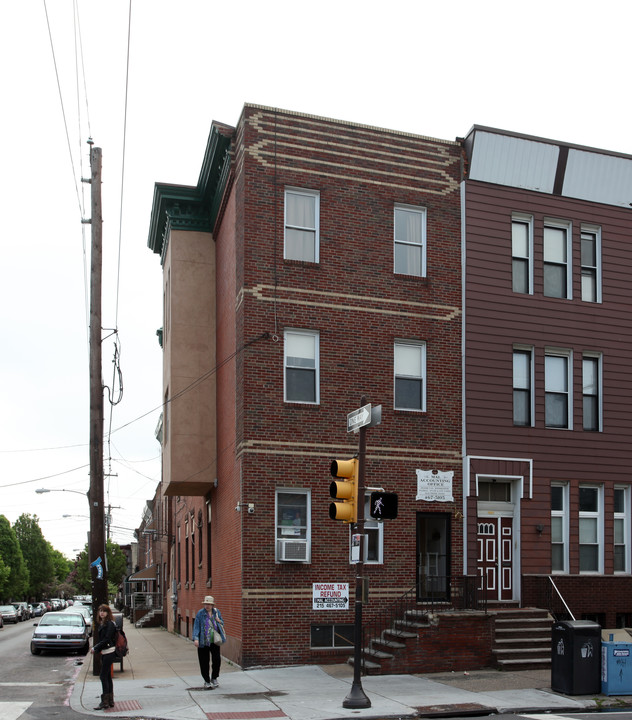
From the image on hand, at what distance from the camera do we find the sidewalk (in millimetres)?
13312

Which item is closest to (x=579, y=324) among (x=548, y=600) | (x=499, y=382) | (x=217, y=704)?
(x=499, y=382)

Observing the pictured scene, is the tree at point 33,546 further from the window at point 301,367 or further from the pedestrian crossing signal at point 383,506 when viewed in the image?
the pedestrian crossing signal at point 383,506

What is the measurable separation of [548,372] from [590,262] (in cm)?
306

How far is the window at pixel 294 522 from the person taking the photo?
18688 millimetres

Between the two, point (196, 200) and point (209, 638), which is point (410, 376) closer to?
point (209, 638)

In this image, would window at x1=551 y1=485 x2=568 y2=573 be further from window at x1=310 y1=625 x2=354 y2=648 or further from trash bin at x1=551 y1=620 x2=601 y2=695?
trash bin at x1=551 y1=620 x2=601 y2=695

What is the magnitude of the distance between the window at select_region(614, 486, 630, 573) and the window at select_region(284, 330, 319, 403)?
803 cm

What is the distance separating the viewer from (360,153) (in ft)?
67.7

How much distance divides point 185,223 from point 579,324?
35.0ft

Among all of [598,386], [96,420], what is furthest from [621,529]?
[96,420]

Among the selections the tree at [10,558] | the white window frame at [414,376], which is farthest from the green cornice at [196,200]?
the tree at [10,558]

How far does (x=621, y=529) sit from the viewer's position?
2145 centimetres

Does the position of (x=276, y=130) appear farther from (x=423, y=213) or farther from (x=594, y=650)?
(x=594, y=650)

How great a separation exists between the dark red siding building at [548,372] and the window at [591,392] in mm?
33
